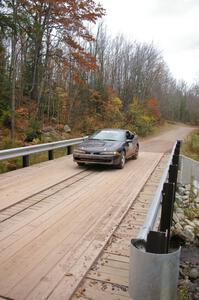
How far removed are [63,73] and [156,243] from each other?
24231 mm

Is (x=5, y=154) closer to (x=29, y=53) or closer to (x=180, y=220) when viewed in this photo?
(x=180, y=220)

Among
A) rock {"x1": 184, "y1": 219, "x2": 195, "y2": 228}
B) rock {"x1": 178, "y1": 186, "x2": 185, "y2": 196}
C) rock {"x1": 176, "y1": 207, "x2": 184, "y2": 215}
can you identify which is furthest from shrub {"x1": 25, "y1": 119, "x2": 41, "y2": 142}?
rock {"x1": 184, "y1": 219, "x2": 195, "y2": 228}

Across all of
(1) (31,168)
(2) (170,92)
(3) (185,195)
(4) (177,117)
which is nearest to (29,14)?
(1) (31,168)

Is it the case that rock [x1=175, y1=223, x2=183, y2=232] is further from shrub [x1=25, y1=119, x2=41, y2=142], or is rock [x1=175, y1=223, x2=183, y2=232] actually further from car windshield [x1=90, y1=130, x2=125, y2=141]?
shrub [x1=25, y1=119, x2=41, y2=142]

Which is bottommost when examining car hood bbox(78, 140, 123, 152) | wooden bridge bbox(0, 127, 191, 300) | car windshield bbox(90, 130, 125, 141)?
wooden bridge bbox(0, 127, 191, 300)

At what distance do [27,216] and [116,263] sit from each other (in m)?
2.28

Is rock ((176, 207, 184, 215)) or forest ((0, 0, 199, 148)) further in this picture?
forest ((0, 0, 199, 148))

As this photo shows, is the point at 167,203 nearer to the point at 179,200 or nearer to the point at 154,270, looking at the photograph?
the point at 154,270

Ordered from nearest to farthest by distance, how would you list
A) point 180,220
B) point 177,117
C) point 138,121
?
point 180,220 → point 138,121 → point 177,117

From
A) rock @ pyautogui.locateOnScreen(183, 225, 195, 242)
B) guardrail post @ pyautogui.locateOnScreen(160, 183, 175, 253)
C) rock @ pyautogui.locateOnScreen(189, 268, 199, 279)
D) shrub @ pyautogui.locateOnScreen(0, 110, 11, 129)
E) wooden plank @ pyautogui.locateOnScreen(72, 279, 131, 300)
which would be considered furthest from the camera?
shrub @ pyautogui.locateOnScreen(0, 110, 11, 129)

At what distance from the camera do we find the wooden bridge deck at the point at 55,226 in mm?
3633

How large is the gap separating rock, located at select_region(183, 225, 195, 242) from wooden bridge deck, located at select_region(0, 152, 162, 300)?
1.67 meters

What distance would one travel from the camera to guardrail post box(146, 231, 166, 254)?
2.57 m

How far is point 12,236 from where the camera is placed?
483 centimetres
